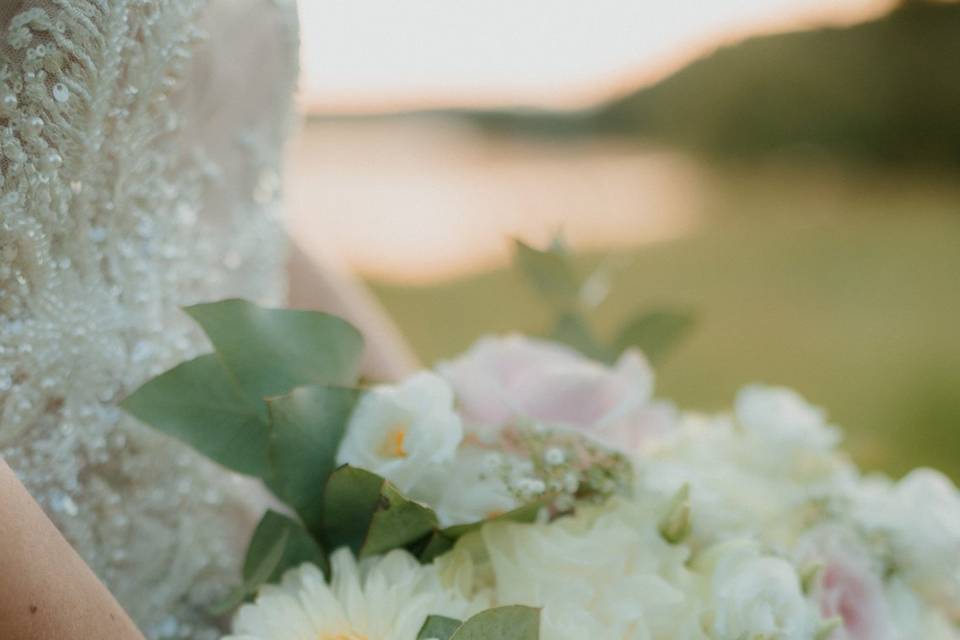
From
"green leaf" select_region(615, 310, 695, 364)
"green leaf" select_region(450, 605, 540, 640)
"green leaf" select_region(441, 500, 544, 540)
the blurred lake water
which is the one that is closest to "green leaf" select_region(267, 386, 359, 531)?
"green leaf" select_region(441, 500, 544, 540)

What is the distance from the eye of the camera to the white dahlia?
1.98 feet

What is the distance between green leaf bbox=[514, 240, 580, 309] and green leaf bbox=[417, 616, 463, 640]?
48 centimetres

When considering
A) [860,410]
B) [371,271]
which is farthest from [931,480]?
[371,271]

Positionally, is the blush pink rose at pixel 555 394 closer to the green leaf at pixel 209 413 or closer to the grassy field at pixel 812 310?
the green leaf at pixel 209 413

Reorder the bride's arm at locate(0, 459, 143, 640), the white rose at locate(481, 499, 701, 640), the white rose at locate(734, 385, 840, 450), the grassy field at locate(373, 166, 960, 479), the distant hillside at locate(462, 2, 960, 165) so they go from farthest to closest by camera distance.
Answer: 1. the distant hillside at locate(462, 2, 960, 165)
2. the grassy field at locate(373, 166, 960, 479)
3. the white rose at locate(734, 385, 840, 450)
4. the white rose at locate(481, 499, 701, 640)
5. the bride's arm at locate(0, 459, 143, 640)

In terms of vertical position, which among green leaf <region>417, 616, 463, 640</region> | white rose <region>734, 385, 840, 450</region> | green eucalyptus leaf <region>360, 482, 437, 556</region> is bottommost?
green leaf <region>417, 616, 463, 640</region>

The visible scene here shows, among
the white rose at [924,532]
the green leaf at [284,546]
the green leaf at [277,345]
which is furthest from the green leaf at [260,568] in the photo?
the white rose at [924,532]

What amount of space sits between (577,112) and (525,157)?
823mm

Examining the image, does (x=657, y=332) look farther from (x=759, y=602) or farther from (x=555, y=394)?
(x=759, y=602)

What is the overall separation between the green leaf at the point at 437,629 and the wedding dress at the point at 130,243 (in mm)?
324

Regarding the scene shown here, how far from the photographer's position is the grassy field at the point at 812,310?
3.75 metres

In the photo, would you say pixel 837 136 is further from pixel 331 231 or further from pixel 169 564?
pixel 169 564

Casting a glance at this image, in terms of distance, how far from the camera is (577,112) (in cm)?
1060

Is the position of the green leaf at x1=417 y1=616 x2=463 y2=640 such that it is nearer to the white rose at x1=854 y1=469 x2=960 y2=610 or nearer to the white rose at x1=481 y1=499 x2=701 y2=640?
the white rose at x1=481 y1=499 x2=701 y2=640
